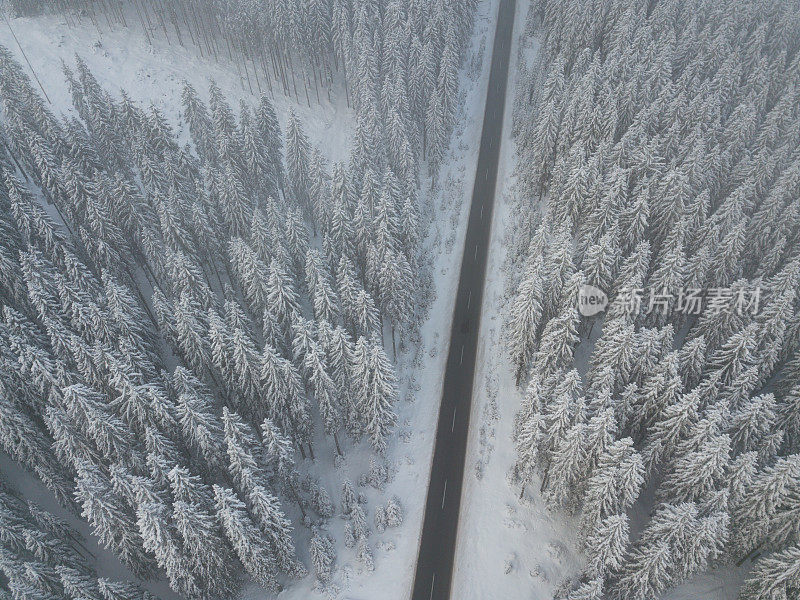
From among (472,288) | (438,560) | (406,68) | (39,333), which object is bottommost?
(438,560)

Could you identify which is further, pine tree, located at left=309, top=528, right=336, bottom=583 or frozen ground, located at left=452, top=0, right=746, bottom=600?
pine tree, located at left=309, top=528, right=336, bottom=583

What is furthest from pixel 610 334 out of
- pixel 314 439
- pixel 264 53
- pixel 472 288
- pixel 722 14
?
pixel 264 53

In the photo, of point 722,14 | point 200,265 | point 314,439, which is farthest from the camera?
point 722,14

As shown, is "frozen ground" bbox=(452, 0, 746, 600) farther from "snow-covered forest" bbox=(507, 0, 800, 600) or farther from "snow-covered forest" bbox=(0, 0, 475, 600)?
"snow-covered forest" bbox=(0, 0, 475, 600)

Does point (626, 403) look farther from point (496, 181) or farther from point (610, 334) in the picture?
point (496, 181)

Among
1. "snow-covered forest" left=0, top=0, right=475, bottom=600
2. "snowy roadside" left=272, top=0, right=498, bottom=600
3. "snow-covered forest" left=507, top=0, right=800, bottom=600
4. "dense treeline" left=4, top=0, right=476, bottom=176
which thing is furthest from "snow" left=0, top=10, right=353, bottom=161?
"snow-covered forest" left=507, top=0, right=800, bottom=600

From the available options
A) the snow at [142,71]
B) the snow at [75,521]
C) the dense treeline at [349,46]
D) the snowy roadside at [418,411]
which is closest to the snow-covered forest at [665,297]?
the snowy roadside at [418,411]
